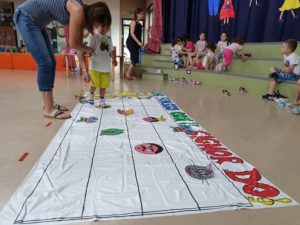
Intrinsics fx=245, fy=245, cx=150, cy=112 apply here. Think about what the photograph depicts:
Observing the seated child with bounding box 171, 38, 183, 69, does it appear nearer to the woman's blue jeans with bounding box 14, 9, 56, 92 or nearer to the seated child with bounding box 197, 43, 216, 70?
the seated child with bounding box 197, 43, 216, 70

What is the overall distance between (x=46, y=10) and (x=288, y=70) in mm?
2529

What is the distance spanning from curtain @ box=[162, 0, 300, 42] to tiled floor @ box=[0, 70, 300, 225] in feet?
5.22

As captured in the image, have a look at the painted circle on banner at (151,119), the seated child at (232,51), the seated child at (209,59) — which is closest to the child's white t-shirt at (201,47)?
the seated child at (209,59)

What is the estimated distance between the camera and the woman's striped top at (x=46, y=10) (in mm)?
1520

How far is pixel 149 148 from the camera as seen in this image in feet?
4.33

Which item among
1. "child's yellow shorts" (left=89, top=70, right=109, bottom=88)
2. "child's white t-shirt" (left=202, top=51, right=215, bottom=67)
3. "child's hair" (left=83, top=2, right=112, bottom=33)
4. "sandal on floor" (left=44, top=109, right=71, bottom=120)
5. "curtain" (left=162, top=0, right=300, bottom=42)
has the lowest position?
"sandal on floor" (left=44, top=109, right=71, bottom=120)

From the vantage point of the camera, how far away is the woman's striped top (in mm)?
1520

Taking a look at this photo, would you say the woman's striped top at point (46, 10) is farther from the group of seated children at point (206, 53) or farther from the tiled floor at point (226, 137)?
the group of seated children at point (206, 53)

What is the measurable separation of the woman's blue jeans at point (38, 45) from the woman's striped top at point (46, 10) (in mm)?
35

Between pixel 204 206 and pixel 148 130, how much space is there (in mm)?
797

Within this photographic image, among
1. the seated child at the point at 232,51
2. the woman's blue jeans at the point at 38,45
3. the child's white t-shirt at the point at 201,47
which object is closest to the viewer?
the woman's blue jeans at the point at 38,45

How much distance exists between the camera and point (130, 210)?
2.72ft

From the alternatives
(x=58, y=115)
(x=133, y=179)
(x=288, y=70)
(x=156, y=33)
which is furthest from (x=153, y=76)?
(x=133, y=179)

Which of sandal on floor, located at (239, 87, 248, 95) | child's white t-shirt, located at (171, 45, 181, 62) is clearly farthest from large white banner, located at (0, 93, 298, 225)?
child's white t-shirt, located at (171, 45, 181, 62)
